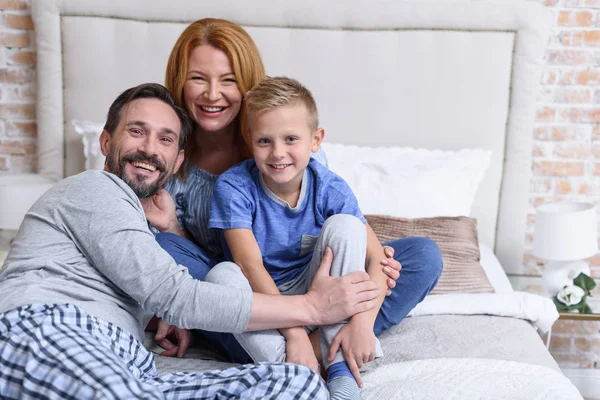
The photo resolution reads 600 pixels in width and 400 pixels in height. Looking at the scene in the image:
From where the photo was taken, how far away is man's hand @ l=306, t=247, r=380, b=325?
159 centimetres

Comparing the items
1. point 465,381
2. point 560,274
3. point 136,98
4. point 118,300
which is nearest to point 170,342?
point 118,300

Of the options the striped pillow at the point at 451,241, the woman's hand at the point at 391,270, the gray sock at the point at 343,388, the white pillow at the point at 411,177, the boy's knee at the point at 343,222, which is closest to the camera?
the gray sock at the point at 343,388

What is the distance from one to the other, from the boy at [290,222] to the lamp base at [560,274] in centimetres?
103

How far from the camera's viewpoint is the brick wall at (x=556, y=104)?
279 cm

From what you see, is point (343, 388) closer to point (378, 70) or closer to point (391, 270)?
point (391, 270)

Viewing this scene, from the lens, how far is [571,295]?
2.45 meters

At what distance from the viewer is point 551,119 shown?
285cm

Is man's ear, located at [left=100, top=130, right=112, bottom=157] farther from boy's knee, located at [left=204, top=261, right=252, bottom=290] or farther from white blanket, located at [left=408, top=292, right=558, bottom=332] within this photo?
A: white blanket, located at [left=408, top=292, right=558, bottom=332]

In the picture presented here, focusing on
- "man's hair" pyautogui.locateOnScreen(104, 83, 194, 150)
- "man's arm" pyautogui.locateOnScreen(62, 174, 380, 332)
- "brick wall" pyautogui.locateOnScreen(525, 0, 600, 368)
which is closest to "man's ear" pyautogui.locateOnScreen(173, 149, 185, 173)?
"man's hair" pyautogui.locateOnScreen(104, 83, 194, 150)

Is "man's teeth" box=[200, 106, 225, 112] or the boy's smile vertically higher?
"man's teeth" box=[200, 106, 225, 112]

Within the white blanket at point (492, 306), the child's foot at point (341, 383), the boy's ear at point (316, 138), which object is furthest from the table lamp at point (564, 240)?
the child's foot at point (341, 383)

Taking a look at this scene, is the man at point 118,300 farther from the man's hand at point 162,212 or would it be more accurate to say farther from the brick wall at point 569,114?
the brick wall at point 569,114

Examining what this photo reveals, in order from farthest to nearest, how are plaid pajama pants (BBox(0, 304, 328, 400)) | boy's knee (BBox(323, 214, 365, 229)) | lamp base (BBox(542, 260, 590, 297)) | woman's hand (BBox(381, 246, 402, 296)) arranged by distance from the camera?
lamp base (BBox(542, 260, 590, 297))
woman's hand (BBox(381, 246, 402, 296))
boy's knee (BBox(323, 214, 365, 229))
plaid pajama pants (BBox(0, 304, 328, 400))

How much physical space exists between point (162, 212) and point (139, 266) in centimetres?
53
